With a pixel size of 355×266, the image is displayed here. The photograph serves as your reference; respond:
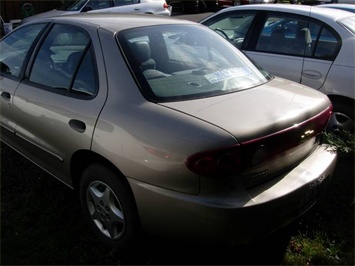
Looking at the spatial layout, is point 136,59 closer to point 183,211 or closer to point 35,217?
point 183,211

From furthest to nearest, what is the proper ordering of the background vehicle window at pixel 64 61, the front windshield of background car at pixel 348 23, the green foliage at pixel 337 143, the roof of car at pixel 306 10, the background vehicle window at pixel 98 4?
1. the background vehicle window at pixel 98 4
2. the roof of car at pixel 306 10
3. the front windshield of background car at pixel 348 23
4. the green foliage at pixel 337 143
5. the background vehicle window at pixel 64 61

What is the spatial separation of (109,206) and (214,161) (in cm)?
87

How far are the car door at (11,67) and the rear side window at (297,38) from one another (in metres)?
2.60

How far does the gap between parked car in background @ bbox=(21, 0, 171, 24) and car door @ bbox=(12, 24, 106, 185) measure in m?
7.89

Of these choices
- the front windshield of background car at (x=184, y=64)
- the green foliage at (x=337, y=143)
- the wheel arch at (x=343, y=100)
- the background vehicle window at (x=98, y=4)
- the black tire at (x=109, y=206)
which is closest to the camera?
the black tire at (x=109, y=206)

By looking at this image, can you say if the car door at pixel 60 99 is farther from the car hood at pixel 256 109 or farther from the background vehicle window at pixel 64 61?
the car hood at pixel 256 109

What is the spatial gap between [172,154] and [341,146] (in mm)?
1548

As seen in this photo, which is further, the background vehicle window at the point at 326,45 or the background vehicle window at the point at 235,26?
the background vehicle window at the point at 235,26

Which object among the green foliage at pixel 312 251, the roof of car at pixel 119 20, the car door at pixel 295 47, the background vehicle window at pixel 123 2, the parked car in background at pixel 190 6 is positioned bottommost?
the parked car in background at pixel 190 6

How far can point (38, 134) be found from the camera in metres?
3.13

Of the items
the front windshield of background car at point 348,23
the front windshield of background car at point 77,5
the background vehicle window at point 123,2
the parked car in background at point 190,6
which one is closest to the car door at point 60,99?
the front windshield of background car at point 348,23

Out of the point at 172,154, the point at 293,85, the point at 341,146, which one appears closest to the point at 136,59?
the point at 172,154

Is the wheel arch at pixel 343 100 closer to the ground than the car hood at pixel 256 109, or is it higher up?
closer to the ground

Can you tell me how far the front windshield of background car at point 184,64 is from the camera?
2.61m
